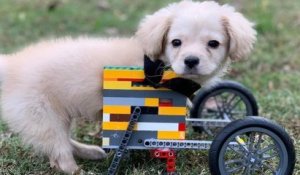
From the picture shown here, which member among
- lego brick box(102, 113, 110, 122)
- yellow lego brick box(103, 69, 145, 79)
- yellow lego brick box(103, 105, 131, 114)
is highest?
yellow lego brick box(103, 69, 145, 79)

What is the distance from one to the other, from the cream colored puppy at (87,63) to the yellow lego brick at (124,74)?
0.11m

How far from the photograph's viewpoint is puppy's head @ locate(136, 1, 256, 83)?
3.05 m

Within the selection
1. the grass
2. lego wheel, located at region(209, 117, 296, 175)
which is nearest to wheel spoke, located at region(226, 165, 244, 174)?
lego wheel, located at region(209, 117, 296, 175)

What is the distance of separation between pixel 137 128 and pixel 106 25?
3.73 metres

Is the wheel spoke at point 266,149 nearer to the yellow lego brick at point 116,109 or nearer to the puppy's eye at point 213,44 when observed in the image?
the puppy's eye at point 213,44

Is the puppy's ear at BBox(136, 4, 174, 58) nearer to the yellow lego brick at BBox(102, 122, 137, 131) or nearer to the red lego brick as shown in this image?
the red lego brick

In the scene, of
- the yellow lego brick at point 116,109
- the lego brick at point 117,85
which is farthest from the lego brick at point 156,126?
the lego brick at point 117,85

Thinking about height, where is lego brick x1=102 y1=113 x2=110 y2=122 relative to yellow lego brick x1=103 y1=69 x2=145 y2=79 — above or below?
below

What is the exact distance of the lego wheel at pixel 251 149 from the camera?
3068 millimetres

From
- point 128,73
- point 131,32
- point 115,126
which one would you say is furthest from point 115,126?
point 131,32

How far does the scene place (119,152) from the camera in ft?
10.8

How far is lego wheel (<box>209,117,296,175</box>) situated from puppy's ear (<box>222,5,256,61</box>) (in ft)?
1.23

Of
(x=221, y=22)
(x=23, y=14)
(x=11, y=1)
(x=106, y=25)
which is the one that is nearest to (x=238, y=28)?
(x=221, y=22)

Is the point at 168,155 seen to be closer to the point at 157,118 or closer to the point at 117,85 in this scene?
the point at 157,118
